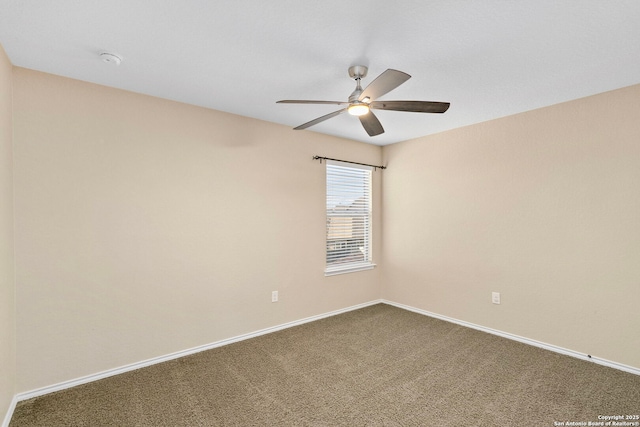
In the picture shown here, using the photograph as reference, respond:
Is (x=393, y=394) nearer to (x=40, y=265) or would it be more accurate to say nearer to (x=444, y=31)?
(x=444, y=31)

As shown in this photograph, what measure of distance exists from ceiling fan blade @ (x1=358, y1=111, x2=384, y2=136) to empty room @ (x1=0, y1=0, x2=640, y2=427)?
0.07ft

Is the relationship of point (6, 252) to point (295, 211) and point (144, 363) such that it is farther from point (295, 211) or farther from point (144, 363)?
point (295, 211)

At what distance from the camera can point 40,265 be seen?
230cm

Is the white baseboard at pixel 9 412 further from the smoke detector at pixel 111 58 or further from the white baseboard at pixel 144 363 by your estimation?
the smoke detector at pixel 111 58

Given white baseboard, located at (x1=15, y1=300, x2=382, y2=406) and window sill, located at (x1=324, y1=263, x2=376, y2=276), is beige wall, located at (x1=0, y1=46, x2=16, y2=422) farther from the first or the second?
window sill, located at (x1=324, y1=263, x2=376, y2=276)

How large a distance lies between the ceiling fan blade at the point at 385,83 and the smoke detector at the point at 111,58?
1.69 meters

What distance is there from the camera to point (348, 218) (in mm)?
4410

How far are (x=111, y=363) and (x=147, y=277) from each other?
29.1 inches

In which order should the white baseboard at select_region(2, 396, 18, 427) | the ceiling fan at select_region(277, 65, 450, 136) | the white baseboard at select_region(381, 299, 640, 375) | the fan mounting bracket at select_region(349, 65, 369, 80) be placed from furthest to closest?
the white baseboard at select_region(381, 299, 640, 375), the fan mounting bracket at select_region(349, 65, 369, 80), the white baseboard at select_region(2, 396, 18, 427), the ceiling fan at select_region(277, 65, 450, 136)

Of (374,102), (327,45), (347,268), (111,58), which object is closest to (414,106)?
(374,102)

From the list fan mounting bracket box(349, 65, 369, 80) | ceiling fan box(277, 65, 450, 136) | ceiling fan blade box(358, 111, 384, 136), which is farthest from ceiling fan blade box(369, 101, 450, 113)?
fan mounting bracket box(349, 65, 369, 80)

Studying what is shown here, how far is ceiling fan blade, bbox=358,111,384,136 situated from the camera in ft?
7.61

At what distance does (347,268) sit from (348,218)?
71 centimetres

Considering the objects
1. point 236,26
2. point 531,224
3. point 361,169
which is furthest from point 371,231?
point 236,26
